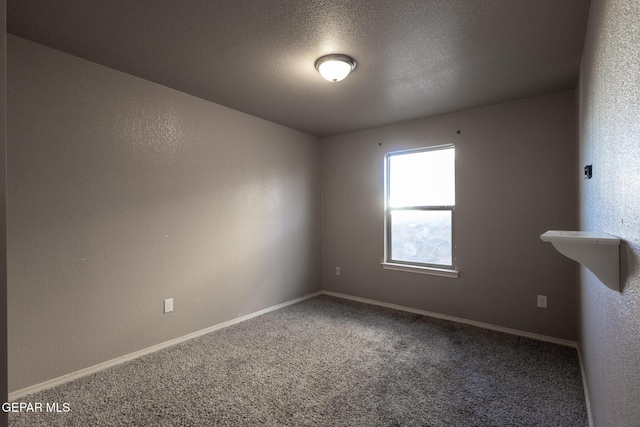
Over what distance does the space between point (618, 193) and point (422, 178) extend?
2.90 meters

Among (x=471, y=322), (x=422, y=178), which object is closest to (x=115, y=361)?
(x=471, y=322)

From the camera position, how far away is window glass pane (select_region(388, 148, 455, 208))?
368 cm

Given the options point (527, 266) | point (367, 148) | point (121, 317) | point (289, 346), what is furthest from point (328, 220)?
point (121, 317)

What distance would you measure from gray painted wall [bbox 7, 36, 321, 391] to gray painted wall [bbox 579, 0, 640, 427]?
9.96ft

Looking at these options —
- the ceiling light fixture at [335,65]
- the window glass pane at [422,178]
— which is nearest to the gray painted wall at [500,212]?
the window glass pane at [422,178]

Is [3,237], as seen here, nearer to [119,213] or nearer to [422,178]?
[119,213]

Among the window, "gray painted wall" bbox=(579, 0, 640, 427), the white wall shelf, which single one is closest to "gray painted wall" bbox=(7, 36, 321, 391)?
the window

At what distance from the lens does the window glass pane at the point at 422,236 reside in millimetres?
3689

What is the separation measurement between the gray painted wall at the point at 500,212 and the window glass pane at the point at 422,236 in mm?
165

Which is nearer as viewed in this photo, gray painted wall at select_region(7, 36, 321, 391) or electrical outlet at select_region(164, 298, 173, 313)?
gray painted wall at select_region(7, 36, 321, 391)

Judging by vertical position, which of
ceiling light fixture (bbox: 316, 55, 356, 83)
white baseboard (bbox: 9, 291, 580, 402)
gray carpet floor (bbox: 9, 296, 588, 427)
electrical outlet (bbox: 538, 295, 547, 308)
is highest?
ceiling light fixture (bbox: 316, 55, 356, 83)

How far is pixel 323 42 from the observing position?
85.0 inches

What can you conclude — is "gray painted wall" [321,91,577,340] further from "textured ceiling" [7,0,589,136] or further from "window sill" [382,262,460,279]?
"textured ceiling" [7,0,589,136]

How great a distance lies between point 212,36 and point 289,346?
2.55 metres
